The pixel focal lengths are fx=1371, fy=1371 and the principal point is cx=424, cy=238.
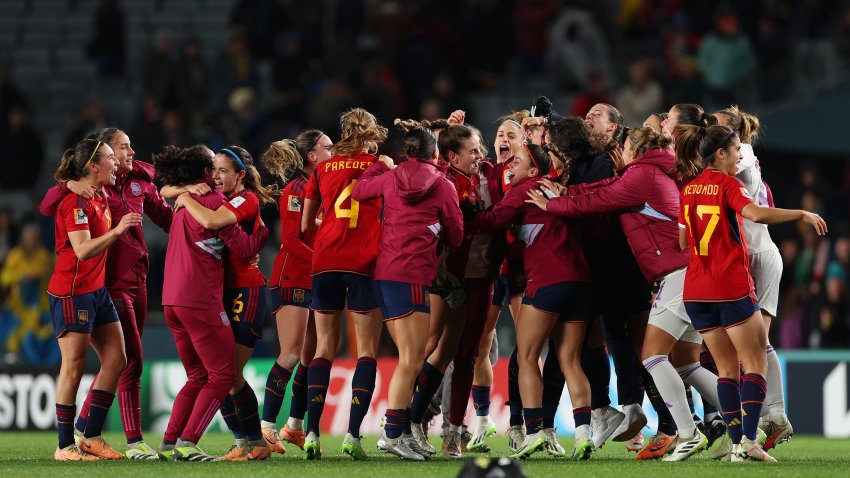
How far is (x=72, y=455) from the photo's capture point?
8.89m

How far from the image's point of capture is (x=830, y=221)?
53.9ft

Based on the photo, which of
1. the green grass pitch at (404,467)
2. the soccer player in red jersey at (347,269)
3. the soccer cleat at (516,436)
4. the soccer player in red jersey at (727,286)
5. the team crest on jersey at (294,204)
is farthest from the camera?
the team crest on jersey at (294,204)

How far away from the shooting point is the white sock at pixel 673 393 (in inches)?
334

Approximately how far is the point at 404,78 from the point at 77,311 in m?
9.80

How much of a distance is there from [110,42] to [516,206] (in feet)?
43.1

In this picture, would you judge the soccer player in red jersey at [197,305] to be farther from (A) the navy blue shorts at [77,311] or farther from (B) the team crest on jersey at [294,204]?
(B) the team crest on jersey at [294,204]

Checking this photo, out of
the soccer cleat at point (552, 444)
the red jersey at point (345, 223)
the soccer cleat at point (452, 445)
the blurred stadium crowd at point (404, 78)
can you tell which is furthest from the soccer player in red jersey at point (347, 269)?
the blurred stadium crowd at point (404, 78)

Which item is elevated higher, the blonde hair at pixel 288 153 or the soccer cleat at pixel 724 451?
the blonde hair at pixel 288 153

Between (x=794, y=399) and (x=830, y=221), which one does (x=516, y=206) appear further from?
(x=830, y=221)

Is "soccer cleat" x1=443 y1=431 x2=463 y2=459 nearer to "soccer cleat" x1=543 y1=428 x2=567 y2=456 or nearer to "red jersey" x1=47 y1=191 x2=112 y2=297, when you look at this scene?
"soccer cleat" x1=543 y1=428 x2=567 y2=456

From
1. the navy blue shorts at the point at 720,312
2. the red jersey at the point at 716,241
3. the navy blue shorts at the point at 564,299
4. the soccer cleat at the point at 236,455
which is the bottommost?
the soccer cleat at the point at 236,455

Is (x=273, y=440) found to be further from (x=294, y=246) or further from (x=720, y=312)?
(x=720, y=312)

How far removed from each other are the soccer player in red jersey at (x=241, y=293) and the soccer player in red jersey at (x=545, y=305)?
1517 millimetres

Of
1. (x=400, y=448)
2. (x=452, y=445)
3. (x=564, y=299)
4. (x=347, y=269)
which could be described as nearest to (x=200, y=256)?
(x=347, y=269)
